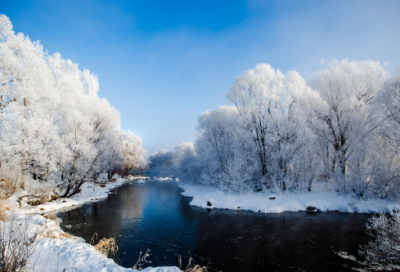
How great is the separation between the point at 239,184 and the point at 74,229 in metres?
17.7

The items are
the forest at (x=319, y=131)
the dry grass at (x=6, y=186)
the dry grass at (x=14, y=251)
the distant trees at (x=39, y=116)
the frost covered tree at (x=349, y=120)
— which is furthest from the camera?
the frost covered tree at (x=349, y=120)

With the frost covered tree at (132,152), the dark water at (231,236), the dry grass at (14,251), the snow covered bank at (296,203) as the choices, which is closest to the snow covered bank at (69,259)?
the dry grass at (14,251)

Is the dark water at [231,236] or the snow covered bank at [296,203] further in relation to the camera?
the snow covered bank at [296,203]

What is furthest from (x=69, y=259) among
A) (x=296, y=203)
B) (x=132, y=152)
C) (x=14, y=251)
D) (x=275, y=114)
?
(x=132, y=152)

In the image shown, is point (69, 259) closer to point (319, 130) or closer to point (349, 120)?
point (319, 130)

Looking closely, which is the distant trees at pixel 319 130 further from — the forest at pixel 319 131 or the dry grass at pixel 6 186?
the dry grass at pixel 6 186

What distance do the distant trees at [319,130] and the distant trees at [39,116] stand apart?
18.9 m

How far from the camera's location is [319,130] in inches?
879

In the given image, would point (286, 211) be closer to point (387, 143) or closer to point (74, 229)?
point (387, 143)

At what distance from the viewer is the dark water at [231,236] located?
30.7 ft

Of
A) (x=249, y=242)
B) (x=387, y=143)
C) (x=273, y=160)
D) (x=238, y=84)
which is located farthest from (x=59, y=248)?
(x=387, y=143)

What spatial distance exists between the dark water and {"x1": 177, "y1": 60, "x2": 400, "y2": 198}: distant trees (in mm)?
5467

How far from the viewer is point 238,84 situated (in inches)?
1035

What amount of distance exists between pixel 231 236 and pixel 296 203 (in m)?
10.2
